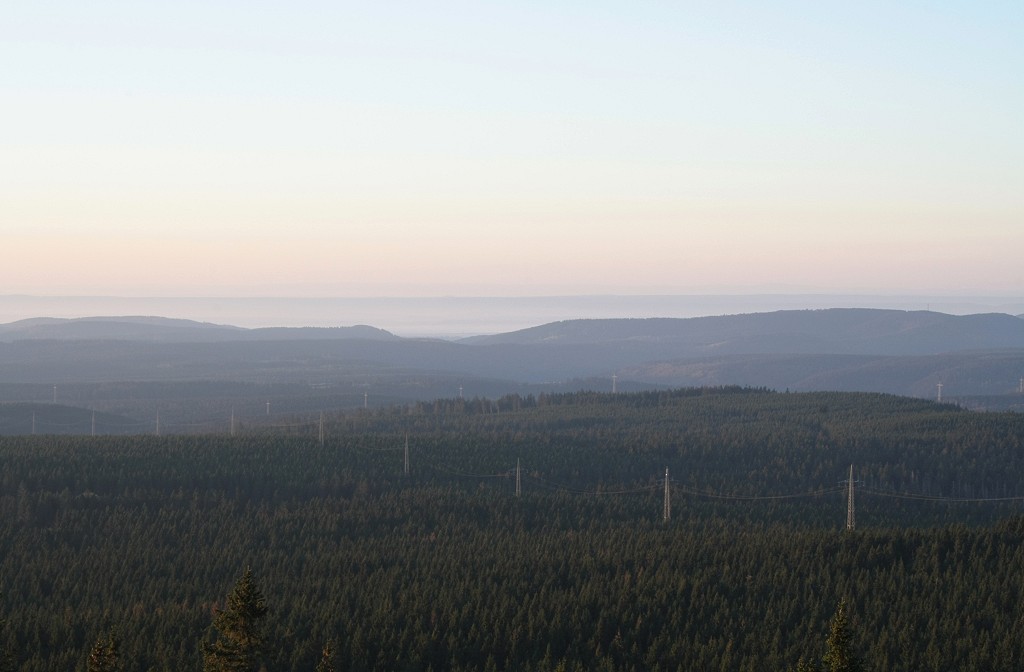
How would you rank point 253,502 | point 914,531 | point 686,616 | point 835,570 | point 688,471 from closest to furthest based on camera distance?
point 686,616
point 835,570
point 914,531
point 253,502
point 688,471

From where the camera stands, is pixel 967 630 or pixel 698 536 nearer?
pixel 967 630

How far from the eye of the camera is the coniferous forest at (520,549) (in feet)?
198

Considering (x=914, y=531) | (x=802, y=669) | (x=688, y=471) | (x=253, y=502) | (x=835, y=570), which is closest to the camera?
(x=802, y=669)

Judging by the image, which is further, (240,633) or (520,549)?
(520,549)

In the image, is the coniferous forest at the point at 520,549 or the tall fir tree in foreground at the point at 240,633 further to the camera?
the coniferous forest at the point at 520,549

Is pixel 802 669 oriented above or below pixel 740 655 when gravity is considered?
above

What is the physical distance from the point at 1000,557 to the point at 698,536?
2037cm

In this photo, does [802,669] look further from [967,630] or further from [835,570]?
[835,570]

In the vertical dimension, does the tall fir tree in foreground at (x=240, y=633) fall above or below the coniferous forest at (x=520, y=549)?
above

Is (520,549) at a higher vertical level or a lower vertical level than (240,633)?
lower

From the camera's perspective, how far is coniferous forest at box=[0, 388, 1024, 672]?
198 feet

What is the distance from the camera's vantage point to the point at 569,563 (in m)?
77.4

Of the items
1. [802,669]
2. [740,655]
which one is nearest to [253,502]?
[740,655]

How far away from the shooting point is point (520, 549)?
276 ft
